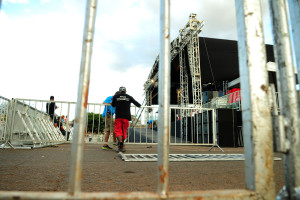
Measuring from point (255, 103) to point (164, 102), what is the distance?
38 cm

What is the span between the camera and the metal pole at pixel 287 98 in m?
0.79

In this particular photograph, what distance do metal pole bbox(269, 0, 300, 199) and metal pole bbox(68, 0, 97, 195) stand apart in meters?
0.78

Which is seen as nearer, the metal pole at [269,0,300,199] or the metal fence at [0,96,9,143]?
the metal pole at [269,0,300,199]

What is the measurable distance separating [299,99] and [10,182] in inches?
75.5

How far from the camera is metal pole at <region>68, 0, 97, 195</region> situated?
639mm

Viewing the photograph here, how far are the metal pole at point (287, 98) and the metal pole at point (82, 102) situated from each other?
0.78 meters

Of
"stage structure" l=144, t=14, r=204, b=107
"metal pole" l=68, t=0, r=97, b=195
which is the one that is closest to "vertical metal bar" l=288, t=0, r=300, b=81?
"metal pole" l=68, t=0, r=97, b=195

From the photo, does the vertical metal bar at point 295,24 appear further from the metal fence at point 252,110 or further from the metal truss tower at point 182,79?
the metal truss tower at point 182,79

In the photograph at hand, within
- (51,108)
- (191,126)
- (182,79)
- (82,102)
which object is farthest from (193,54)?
(82,102)

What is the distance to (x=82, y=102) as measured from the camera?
0.68m

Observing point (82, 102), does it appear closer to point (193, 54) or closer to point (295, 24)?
point (295, 24)

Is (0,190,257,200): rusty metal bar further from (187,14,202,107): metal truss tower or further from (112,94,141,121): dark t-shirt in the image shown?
(187,14,202,107): metal truss tower

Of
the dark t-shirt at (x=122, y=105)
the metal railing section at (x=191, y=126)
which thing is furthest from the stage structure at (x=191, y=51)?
the dark t-shirt at (x=122, y=105)

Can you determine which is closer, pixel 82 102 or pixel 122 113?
pixel 82 102
